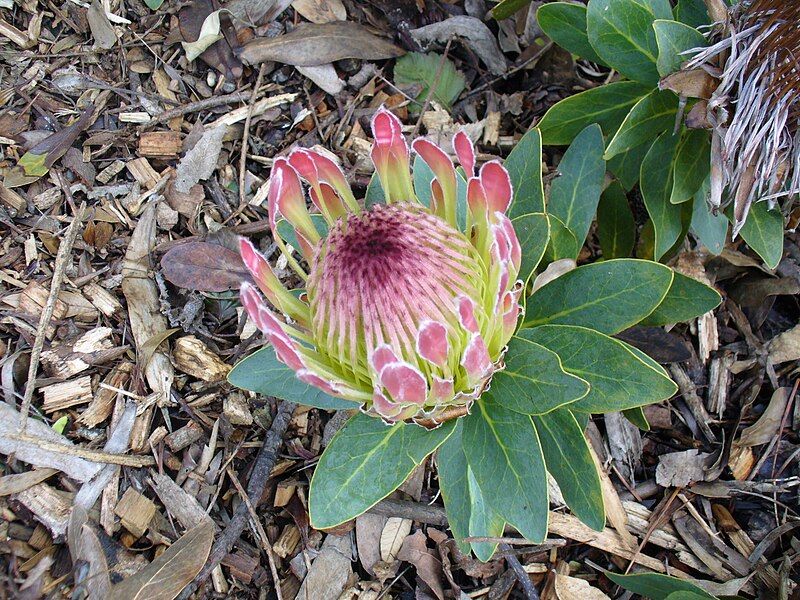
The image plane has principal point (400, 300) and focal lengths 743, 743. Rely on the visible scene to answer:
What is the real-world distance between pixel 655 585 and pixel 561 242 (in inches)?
47.3

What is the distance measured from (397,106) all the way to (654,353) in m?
1.58

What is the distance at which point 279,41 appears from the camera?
3.36 m

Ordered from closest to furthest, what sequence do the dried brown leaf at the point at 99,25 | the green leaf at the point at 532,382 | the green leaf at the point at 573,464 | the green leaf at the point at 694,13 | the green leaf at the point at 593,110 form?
the green leaf at the point at 532,382, the green leaf at the point at 573,464, the green leaf at the point at 694,13, the green leaf at the point at 593,110, the dried brown leaf at the point at 99,25

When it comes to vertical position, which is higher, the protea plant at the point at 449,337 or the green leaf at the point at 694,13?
the green leaf at the point at 694,13

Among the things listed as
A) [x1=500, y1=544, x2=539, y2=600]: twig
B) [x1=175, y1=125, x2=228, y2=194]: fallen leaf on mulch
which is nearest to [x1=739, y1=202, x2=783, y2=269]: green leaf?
[x1=500, y1=544, x2=539, y2=600]: twig

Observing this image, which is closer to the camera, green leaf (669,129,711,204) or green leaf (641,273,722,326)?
green leaf (641,273,722,326)

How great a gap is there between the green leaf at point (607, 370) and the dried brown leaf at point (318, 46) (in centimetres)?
181

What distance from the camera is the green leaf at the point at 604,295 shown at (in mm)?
2209

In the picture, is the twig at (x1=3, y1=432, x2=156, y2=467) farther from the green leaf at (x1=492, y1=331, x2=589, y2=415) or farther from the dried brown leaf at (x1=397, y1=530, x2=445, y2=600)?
the green leaf at (x1=492, y1=331, x2=589, y2=415)

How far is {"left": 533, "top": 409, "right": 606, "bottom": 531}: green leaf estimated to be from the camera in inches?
85.2

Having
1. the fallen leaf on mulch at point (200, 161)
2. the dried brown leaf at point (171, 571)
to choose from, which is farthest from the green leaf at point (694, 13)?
the dried brown leaf at point (171, 571)

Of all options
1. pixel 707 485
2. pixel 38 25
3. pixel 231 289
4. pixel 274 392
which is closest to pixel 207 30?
pixel 38 25

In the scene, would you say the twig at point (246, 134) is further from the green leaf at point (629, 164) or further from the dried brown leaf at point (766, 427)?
the dried brown leaf at point (766, 427)

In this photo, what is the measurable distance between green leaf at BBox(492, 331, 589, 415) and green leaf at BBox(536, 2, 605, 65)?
53.5 inches
